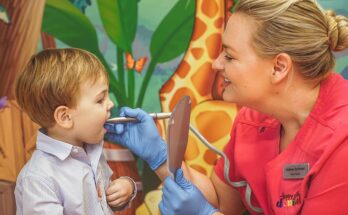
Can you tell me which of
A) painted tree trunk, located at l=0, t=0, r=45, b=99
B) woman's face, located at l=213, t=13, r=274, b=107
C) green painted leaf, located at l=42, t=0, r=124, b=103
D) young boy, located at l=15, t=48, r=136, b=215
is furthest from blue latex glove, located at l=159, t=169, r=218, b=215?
painted tree trunk, located at l=0, t=0, r=45, b=99

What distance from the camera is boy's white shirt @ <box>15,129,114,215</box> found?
3.52ft

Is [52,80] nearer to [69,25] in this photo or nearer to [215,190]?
[69,25]

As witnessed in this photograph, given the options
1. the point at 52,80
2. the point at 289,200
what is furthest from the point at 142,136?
the point at 289,200

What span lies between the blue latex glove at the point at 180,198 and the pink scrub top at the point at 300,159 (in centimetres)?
18

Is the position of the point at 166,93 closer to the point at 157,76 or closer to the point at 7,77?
the point at 157,76

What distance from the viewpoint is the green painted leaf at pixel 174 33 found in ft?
4.88

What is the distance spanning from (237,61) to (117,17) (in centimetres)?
50

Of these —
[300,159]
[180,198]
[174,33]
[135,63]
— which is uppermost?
[174,33]

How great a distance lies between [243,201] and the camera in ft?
4.69

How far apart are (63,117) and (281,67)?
557mm

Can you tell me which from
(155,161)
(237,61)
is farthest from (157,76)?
(237,61)

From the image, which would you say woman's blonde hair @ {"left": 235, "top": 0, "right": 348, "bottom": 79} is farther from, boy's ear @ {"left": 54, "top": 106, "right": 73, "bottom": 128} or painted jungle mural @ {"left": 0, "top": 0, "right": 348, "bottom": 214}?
boy's ear @ {"left": 54, "top": 106, "right": 73, "bottom": 128}

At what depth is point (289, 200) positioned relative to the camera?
117cm

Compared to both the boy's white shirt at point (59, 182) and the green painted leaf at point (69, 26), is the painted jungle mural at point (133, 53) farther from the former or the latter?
the boy's white shirt at point (59, 182)
